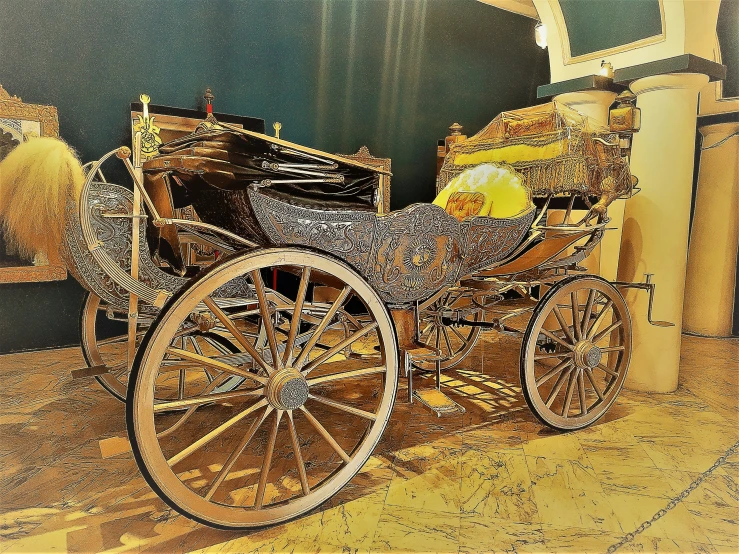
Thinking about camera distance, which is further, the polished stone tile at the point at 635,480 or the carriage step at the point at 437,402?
the carriage step at the point at 437,402

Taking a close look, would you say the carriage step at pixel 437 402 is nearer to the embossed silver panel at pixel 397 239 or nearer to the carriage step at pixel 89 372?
the embossed silver panel at pixel 397 239

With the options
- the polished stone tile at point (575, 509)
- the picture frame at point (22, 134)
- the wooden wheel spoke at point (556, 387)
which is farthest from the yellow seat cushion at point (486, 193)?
the picture frame at point (22, 134)

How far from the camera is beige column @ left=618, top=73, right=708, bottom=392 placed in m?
3.21

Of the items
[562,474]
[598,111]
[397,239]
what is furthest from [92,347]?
[598,111]

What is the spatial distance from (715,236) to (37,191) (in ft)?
19.1

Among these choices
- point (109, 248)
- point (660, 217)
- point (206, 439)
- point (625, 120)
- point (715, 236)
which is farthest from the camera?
point (715, 236)

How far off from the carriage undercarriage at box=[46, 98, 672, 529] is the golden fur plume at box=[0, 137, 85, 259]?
0.08m

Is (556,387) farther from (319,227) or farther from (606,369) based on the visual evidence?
(319,227)

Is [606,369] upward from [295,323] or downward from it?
downward

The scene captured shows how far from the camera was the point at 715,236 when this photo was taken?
5176mm

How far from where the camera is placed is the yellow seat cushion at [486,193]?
10.2ft

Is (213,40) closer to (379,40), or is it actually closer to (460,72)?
(379,40)

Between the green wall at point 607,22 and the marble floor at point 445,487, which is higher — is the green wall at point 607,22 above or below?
above

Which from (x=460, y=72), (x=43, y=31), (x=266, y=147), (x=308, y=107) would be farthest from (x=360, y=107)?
(x=266, y=147)
